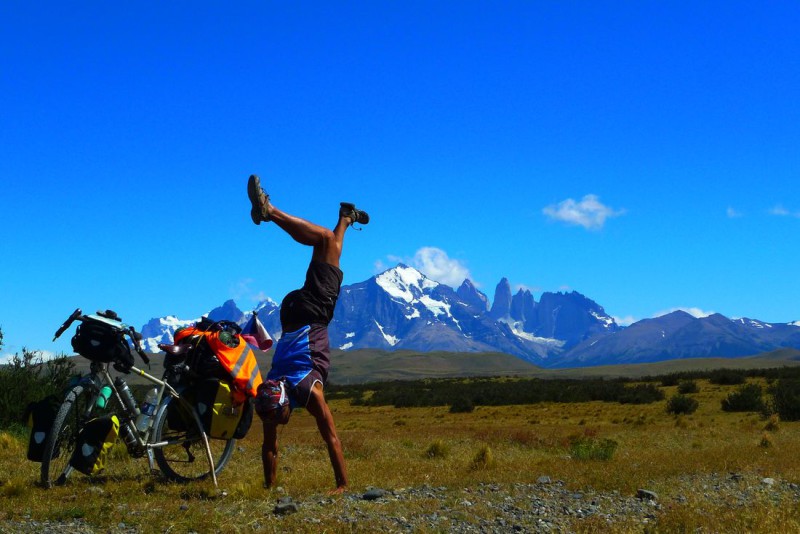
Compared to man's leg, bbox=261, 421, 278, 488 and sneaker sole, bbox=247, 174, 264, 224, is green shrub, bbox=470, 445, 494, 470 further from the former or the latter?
sneaker sole, bbox=247, 174, 264, 224

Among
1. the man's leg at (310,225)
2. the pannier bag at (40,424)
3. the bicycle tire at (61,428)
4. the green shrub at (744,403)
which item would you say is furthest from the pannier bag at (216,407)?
the green shrub at (744,403)

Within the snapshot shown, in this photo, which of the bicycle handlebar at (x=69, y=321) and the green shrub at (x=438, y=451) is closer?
the bicycle handlebar at (x=69, y=321)

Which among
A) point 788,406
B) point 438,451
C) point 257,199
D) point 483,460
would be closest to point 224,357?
point 257,199

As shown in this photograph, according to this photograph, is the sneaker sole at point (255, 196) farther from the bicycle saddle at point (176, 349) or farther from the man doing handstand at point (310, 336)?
the bicycle saddle at point (176, 349)

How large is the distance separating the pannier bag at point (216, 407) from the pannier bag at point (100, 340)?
0.95m

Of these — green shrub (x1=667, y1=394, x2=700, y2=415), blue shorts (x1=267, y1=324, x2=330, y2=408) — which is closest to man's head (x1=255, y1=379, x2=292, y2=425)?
blue shorts (x1=267, y1=324, x2=330, y2=408)

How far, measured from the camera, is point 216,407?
26.4 ft

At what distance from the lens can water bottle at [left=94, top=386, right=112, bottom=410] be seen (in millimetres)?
7480

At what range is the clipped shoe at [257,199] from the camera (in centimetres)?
690

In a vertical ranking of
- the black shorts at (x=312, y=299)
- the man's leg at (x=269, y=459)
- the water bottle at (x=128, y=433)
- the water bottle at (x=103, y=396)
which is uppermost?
the black shorts at (x=312, y=299)

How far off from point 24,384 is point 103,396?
944cm

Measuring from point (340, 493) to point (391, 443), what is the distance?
9462mm

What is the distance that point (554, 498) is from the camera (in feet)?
25.5

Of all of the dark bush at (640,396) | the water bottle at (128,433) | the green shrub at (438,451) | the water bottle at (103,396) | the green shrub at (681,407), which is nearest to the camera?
the water bottle at (103,396)
